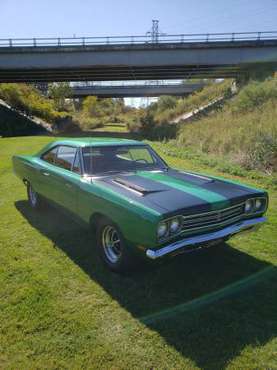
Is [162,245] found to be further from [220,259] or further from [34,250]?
[34,250]

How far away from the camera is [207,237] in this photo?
331cm

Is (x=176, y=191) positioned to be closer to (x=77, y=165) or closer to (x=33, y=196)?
(x=77, y=165)

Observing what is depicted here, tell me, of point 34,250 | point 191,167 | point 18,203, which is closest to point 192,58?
point 191,167

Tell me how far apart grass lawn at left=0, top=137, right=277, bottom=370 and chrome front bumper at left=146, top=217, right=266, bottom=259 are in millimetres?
A: 287

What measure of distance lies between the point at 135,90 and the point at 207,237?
5800 centimetres

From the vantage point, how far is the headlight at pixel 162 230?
3.02 metres

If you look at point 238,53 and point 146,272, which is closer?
point 146,272

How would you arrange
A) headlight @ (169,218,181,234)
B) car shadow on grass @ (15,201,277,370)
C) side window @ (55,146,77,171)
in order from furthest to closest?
side window @ (55,146,77,171) < headlight @ (169,218,181,234) < car shadow on grass @ (15,201,277,370)

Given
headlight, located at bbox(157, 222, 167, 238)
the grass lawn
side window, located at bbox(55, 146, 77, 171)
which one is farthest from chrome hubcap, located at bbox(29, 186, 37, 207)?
headlight, located at bbox(157, 222, 167, 238)

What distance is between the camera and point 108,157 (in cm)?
457

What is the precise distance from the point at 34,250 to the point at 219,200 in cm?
262

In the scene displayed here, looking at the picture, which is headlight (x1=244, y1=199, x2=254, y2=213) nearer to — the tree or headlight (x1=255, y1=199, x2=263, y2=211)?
headlight (x1=255, y1=199, x2=263, y2=211)

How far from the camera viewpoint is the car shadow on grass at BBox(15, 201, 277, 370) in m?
2.66

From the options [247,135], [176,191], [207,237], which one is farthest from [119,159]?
[247,135]
